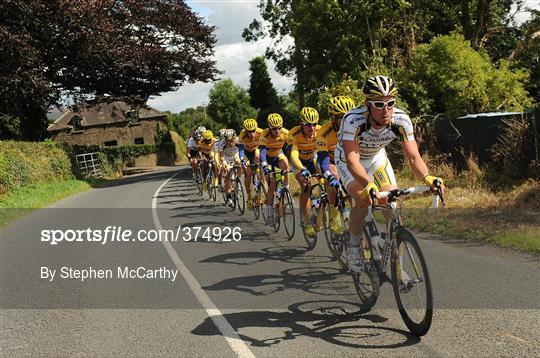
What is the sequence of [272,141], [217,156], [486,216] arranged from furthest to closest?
[217,156]
[272,141]
[486,216]

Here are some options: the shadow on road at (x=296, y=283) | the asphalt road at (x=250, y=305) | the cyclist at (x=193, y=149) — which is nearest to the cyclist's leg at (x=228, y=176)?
the asphalt road at (x=250, y=305)

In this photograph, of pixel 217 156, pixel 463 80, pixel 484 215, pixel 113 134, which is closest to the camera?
pixel 484 215

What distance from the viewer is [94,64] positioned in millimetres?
29422

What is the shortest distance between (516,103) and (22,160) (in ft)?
64.8

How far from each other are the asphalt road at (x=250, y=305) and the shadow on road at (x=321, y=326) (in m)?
0.01

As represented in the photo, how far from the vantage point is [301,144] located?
8562 millimetres

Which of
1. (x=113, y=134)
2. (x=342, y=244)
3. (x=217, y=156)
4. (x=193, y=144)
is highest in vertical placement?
(x=113, y=134)

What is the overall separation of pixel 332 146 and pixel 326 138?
6.7 inches

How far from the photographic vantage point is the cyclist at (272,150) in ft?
32.0

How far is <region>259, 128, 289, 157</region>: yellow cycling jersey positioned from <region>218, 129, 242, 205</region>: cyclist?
2894mm

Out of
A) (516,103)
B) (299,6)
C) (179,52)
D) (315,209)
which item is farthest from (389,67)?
(315,209)

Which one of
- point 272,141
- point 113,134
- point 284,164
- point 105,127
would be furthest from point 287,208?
point 105,127

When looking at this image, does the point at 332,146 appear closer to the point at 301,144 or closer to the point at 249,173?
the point at 301,144

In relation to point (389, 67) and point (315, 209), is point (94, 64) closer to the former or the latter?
point (389, 67)
